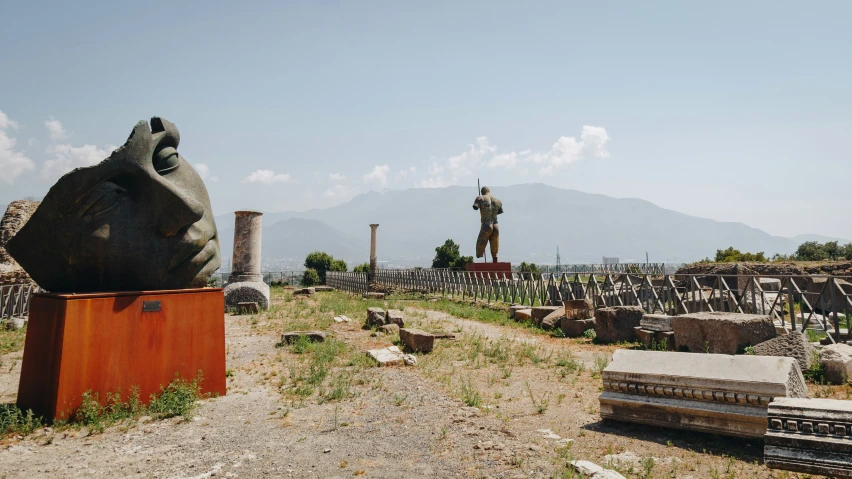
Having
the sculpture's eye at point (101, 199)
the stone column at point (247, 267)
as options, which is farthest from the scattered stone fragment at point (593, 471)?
the stone column at point (247, 267)

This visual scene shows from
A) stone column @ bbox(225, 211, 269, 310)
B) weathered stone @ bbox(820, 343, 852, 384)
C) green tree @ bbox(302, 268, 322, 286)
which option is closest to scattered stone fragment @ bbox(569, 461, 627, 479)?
weathered stone @ bbox(820, 343, 852, 384)

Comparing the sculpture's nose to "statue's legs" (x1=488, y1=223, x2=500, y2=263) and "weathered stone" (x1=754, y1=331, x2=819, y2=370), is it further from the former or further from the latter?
"statue's legs" (x1=488, y1=223, x2=500, y2=263)

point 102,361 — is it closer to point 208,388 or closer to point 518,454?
point 208,388

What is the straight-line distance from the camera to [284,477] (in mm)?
3803

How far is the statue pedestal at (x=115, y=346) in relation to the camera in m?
4.98

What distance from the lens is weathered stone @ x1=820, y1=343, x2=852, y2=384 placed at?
20.7 ft

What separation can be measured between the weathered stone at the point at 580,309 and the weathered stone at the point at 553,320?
11.6 inches

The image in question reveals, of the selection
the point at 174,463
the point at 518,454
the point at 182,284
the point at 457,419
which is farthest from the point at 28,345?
the point at 518,454

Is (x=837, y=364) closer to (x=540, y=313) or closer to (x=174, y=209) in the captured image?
(x=540, y=313)

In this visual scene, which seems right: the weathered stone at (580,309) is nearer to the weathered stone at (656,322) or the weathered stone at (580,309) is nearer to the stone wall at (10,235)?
the weathered stone at (656,322)

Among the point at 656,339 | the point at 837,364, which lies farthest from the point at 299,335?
the point at 837,364

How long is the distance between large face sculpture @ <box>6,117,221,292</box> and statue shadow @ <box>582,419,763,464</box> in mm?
5416

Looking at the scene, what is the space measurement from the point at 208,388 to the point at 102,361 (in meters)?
1.27

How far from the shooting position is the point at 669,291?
36.8 feet
